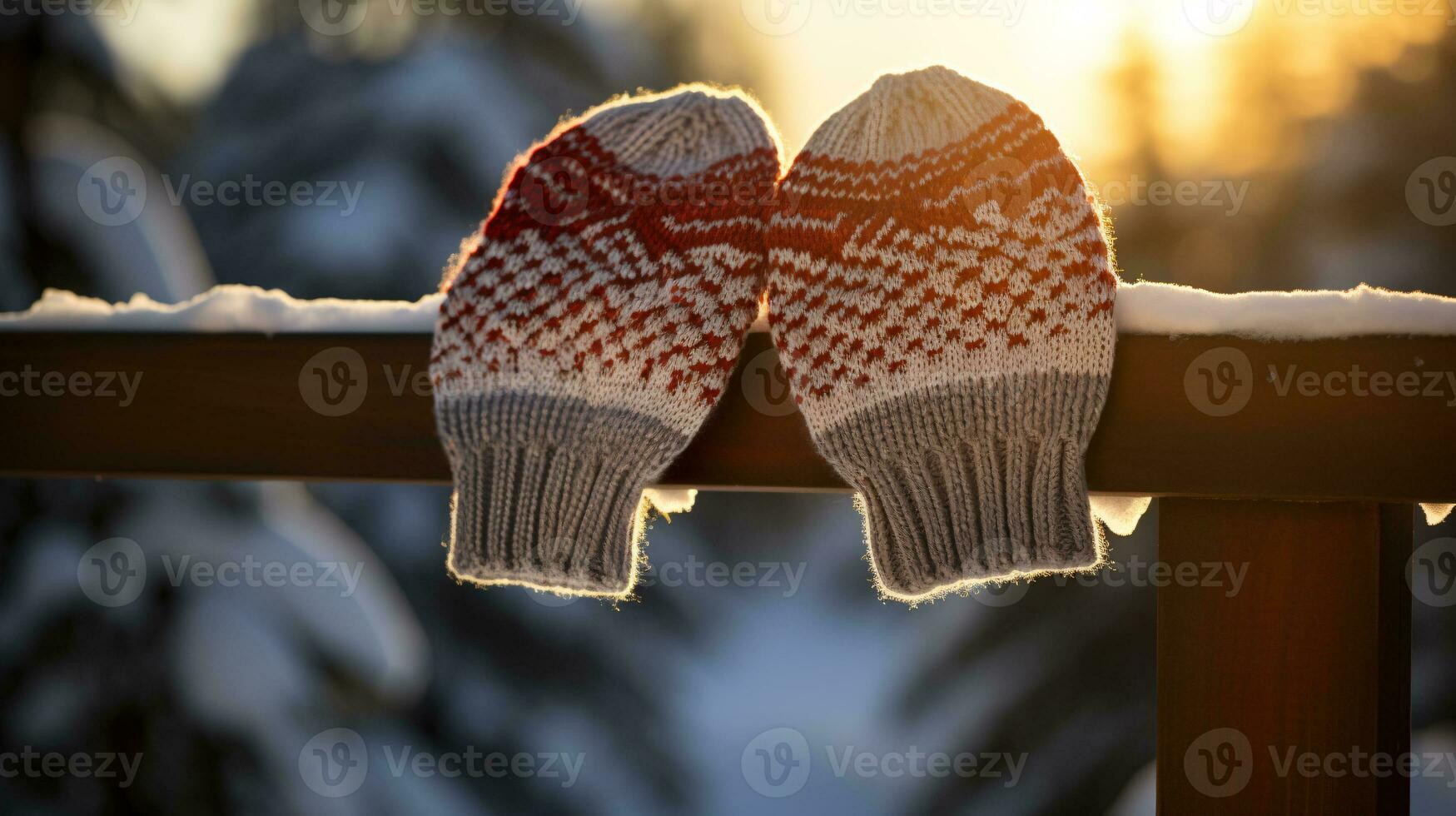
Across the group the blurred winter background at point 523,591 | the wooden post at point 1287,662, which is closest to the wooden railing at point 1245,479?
the wooden post at point 1287,662

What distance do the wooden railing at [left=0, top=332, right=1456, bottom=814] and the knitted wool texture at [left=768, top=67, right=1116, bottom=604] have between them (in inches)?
1.2

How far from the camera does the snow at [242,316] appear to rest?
716 millimetres

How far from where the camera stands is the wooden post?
605 mm

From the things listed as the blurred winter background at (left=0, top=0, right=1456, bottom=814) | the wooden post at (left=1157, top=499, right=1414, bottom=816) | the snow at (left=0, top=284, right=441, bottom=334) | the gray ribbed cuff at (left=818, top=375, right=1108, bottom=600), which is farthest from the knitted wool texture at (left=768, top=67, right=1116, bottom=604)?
the blurred winter background at (left=0, top=0, right=1456, bottom=814)

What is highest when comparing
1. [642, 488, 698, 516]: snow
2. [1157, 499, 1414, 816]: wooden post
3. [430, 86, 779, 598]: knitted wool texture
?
[430, 86, 779, 598]: knitted wool texture

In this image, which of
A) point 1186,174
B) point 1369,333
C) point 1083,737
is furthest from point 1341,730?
point 1186,174

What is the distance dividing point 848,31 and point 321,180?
1322 mm

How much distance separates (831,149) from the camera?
68 centimetres

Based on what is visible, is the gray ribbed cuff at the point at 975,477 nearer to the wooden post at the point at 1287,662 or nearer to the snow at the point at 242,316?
the wooden post at the point at 1287,662

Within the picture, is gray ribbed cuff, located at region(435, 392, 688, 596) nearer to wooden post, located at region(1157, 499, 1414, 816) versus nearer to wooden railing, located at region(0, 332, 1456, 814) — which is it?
wooden railing, located at region(0, 332, 1456, 814)

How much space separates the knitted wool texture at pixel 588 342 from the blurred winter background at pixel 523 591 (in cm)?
147

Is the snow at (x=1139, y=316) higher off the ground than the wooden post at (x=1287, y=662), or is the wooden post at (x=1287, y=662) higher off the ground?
the snow at (x=1139, y=316)

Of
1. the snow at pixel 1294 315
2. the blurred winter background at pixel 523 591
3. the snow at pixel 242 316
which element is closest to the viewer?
the snow at pixel 1294 315

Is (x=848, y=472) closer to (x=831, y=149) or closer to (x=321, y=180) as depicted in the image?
(x=831, y=149)
